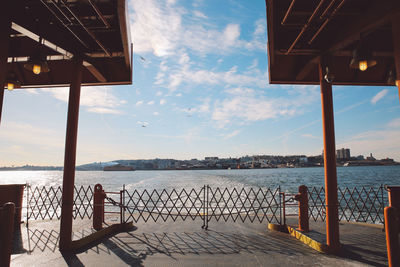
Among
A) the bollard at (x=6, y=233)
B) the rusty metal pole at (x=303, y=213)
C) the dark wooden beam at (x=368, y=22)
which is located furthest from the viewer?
the rusty metal pole at (x=303, y=213)

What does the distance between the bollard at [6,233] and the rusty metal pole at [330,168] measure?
6.25 metres

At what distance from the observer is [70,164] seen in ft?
18.5

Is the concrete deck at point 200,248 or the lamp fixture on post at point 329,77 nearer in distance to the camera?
the concrete deck at point 200,248

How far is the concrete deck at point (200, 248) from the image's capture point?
4742 millimetres

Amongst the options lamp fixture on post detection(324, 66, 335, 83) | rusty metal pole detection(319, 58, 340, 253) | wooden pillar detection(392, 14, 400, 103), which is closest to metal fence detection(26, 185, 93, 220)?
rusty metal pole detection(319, 58, 340, 253)

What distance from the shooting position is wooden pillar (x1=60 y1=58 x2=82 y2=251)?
18.1 ft

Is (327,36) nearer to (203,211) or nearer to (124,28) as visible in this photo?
(124,28)

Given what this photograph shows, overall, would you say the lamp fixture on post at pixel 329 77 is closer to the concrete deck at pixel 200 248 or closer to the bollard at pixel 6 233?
the concrete deck at pixel 200 248

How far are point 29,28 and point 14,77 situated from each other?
241 cm

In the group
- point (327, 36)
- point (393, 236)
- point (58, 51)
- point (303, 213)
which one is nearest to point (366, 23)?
point (327, 36)

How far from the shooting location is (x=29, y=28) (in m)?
4.53

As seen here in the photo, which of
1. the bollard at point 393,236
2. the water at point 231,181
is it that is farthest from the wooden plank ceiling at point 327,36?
the water at point 231,181

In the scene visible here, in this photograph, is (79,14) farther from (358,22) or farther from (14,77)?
(358,22)

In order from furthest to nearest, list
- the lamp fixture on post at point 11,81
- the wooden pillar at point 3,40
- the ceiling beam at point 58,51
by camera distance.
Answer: the lamp fixture on post at point 11,81 < the ceiling beam at point 58,51 < the wooden pillar at point 3,40
